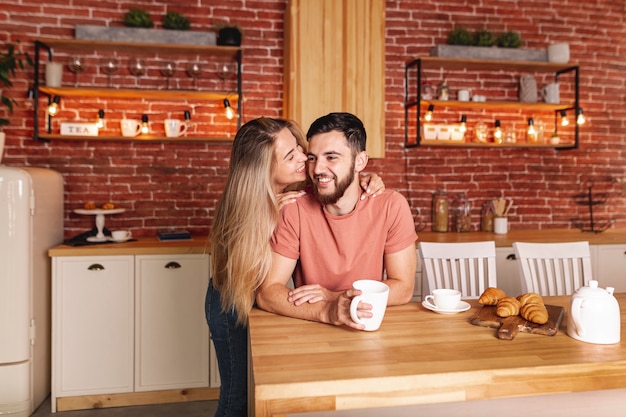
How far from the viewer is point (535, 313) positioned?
150 centimetres

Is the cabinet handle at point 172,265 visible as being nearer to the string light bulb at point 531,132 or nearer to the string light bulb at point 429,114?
the string light bulb at point 429,114

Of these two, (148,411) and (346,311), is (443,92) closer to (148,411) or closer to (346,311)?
(346,311)

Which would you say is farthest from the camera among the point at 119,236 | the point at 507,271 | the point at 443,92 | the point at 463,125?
the point at 463,125

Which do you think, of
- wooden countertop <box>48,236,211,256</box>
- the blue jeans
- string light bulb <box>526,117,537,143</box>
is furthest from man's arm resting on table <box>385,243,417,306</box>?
string light bulb <box>526,117,537,143</box>

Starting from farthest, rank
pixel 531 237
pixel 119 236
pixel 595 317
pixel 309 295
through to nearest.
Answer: pixel 531 237
pixel 119 236
pixel 309 295
pixel 595 317

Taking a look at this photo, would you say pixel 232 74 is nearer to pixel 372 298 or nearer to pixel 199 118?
pixel 199 118

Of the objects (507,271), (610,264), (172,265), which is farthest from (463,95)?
(172,265)

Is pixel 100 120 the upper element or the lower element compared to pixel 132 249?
upper

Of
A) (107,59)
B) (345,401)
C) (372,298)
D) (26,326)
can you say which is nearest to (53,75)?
Result: (107,59)

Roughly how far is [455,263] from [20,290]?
2300 millimetres

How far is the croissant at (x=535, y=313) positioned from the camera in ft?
4.86

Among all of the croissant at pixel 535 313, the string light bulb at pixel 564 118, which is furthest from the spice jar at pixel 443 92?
the croissant at pixel 535 313

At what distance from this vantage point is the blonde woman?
1.75 meters

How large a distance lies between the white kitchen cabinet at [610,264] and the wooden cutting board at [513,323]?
7.18 ft
